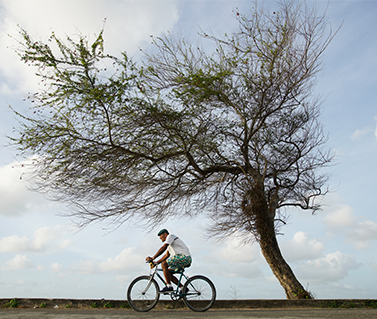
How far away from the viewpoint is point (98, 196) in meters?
10.9

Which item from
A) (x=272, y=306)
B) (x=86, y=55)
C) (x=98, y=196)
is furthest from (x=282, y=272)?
(x=86, y=55)

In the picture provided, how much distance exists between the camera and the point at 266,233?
11.2m

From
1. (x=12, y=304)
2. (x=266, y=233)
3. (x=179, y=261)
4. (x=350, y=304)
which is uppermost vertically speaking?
(x=266, y=233)

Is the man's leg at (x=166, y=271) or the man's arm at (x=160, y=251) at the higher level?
the man's arm at (x=160, y=251)

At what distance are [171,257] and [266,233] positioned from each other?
214 inches

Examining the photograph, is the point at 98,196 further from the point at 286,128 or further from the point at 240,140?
the point at 286,128

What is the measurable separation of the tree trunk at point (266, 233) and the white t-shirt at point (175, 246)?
5015mm

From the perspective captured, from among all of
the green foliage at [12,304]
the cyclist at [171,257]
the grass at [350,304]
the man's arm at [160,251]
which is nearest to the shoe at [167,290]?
the cyclist at [171,257]

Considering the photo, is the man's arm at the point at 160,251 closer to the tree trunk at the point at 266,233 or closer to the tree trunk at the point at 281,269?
the tree trunk at the point at 266,233

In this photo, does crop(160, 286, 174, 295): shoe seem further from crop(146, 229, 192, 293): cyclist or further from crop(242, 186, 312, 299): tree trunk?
crop(242, 186, 312, 299): tree trunk

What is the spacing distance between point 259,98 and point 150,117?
393cm

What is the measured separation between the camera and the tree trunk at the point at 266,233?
1099cm

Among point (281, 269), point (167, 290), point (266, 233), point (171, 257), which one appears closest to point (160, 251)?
point (171, 257)

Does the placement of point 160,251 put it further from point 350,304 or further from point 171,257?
point 350,304
